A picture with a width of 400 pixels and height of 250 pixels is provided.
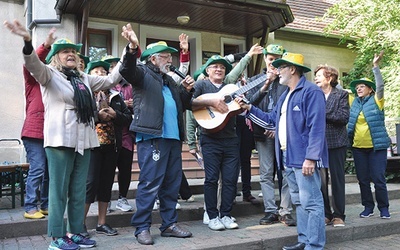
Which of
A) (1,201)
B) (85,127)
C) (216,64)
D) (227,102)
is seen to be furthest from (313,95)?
(1,201)

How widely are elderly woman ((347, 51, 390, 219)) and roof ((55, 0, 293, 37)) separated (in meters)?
4.17

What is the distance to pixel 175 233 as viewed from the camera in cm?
461

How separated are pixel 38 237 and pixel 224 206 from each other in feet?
7.36

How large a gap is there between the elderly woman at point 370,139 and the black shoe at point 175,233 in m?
2.83

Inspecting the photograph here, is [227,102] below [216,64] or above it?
below

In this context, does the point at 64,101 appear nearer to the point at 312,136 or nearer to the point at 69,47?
the point at 69,47

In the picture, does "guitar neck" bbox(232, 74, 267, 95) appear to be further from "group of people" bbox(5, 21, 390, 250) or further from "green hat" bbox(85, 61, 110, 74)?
"green hat" bbox(85, 61, 110, 74)

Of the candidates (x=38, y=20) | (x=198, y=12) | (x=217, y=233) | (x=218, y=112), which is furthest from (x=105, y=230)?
(x=198, y=12)

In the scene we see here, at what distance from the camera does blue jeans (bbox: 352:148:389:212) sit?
18.9ft

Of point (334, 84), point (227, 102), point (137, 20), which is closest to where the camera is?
point (227, 102)

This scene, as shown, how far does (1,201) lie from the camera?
616 centimetres

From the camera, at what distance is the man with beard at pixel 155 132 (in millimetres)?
4371

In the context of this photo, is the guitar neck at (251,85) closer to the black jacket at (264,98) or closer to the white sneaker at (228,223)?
the black jacket at (264,98)

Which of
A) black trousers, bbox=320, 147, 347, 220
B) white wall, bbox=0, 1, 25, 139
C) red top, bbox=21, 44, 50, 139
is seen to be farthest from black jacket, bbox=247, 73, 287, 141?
white wall, bbox=0, 1, 25, 139
